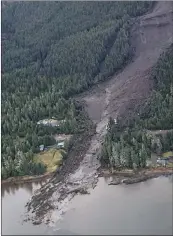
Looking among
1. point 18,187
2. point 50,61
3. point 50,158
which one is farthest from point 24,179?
point 50,61

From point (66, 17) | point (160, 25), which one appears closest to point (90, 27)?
point (66, 17)

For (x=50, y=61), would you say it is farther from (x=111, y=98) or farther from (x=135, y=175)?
(x=135, y=175)

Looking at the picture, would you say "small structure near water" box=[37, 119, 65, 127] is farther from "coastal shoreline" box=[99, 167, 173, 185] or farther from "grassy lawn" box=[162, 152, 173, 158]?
"grassy lawn" box=[162, 152, 173, 158]

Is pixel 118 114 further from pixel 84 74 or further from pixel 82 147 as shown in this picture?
pixel 84 74

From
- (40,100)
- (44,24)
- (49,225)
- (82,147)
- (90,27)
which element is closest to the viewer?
(49,225)

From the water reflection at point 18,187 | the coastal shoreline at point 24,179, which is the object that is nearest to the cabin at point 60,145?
the coastal shoreline at point 24,179

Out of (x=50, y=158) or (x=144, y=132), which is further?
(x=144, y=132)
